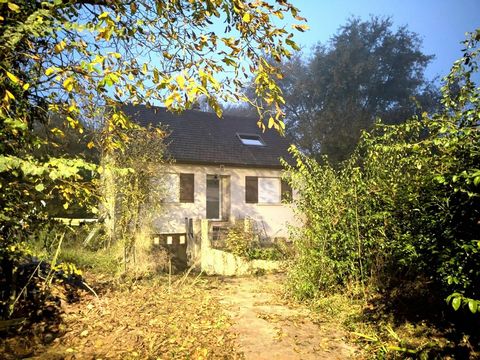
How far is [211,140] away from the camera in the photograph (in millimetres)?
19266

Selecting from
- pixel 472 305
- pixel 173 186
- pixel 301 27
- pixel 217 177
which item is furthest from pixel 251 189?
pixel 472 305

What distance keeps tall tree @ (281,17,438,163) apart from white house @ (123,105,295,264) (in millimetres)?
6875

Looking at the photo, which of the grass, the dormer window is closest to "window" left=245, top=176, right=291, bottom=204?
the dormer window

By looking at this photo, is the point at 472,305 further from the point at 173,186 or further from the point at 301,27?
the point at 173,186

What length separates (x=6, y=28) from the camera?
3.51 m

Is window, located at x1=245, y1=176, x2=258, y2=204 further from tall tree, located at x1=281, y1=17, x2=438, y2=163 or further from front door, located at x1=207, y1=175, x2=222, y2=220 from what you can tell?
tall tree, located at x1=281, y1=17, x2=438, y2=163

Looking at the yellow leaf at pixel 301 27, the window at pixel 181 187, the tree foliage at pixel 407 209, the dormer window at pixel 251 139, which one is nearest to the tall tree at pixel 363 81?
the dormer window at pixel 251 139

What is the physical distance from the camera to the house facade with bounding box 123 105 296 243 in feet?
55.4

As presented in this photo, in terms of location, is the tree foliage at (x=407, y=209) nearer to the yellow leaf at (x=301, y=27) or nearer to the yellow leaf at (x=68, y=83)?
the yellow leaf at (x=301, y=27)

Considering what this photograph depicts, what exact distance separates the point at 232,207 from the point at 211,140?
380cm

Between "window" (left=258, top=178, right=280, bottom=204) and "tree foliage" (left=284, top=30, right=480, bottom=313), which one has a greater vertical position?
"window" (left=258, top=178, right=280, bottom=204)

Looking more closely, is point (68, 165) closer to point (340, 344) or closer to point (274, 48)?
point (274, 48)

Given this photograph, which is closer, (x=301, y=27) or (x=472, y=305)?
(x=472, y=305)

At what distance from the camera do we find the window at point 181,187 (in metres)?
16.7
